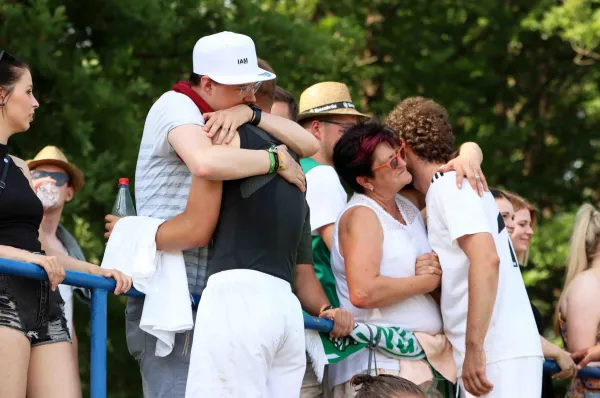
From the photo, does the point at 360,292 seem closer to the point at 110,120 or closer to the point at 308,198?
the point at 308,198

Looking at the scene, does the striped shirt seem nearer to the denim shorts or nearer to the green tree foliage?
the denim shorts

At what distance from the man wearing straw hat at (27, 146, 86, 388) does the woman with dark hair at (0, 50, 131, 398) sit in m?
1.73

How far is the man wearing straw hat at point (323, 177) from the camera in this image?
16.5 ft

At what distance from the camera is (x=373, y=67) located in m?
16.0

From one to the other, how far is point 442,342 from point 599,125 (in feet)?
44.5

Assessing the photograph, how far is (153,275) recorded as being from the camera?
3994 millimetres

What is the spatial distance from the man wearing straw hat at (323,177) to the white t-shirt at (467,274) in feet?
1.74

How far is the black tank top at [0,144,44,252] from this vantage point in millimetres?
3820

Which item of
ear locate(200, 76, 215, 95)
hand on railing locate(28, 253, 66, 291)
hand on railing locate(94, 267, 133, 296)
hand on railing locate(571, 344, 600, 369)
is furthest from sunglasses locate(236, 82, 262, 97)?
hand on railing locate(571, 344, 600, 369)

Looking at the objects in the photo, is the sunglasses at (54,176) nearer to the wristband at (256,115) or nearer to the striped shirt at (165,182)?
the striped shirt at (165,182)

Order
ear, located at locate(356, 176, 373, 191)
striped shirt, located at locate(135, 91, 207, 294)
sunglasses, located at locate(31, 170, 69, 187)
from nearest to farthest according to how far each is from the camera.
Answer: striped shirt, located at locate(135, 91, 207, 294) < ear, located at locate(356, 176, 373, 191) < sunglasses, located at locate(31, 170, 69, 187)

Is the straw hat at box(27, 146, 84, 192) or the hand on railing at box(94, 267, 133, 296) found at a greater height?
the straw hat at box(27, 146, 84, 192)

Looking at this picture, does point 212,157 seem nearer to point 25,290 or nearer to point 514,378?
point 25,290

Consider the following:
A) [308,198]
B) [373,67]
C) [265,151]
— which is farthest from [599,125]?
[265,151]
